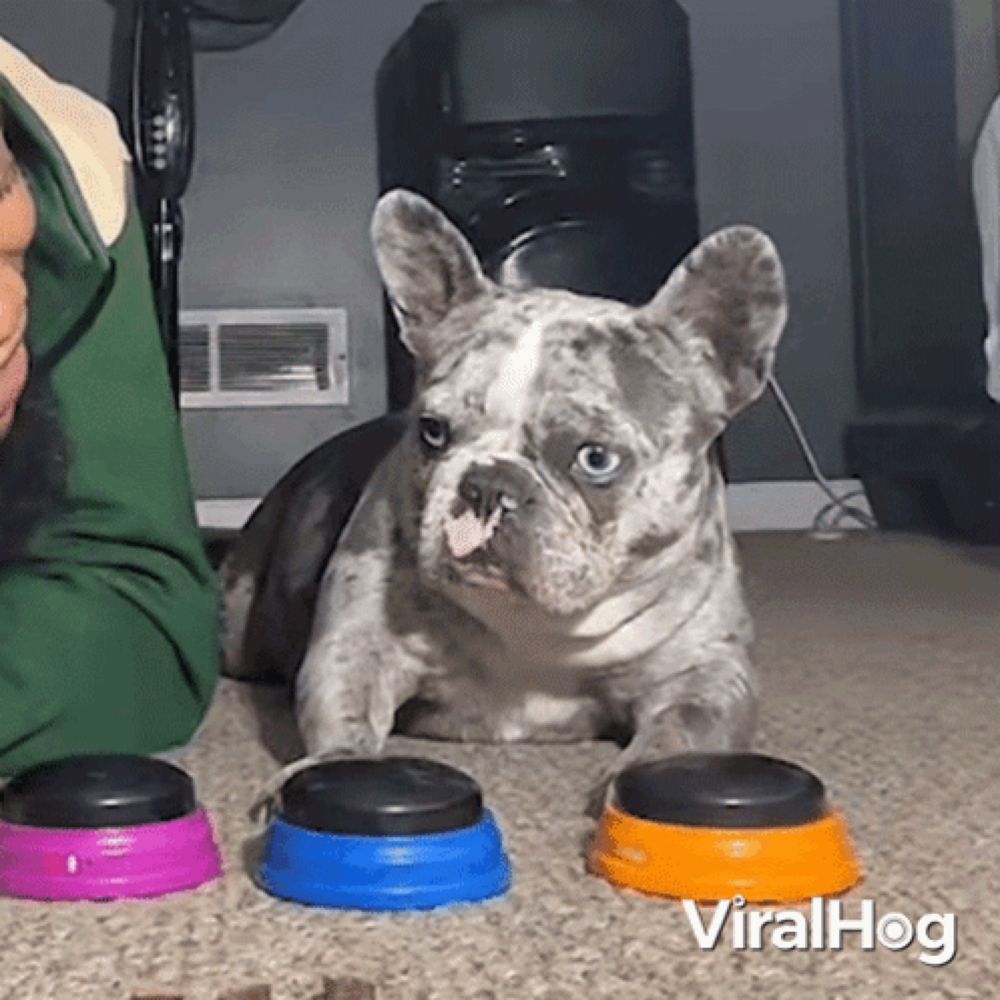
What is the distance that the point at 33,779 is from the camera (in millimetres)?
924

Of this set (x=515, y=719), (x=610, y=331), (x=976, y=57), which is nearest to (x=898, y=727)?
(x=515, y=719)

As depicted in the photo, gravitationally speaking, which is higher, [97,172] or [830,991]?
[97,172]

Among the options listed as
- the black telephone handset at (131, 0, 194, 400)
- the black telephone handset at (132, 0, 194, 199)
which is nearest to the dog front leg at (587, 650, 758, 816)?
the black telephone handset at (131, 0, 194, 400)

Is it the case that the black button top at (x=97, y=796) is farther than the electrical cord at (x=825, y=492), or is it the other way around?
the electrical cord at (x=825, y=492)

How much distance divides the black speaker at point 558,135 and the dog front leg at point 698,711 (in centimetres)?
183

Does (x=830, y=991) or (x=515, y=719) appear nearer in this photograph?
(x=830, y=991)

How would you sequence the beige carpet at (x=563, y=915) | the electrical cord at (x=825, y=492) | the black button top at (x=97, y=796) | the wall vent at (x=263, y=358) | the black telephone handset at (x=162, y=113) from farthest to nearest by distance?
1. the electrical cord at (x=825, y=492)
2. the wall vent at (x=263, y=358)
3. the black telephone handset at (x=162, y=113)
4. the black button top at (x=97, y=796)
5. the beige carpet at (x=563, y=915)

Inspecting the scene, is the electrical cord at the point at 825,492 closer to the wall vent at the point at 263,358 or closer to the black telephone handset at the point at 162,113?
the wall vent at the point at 263,358

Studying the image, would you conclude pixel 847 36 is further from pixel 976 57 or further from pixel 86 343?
pixel 86 343

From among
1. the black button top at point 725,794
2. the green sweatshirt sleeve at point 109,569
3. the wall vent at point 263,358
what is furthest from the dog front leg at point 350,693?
the wall vent at point 263,358

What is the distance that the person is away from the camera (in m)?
1.16

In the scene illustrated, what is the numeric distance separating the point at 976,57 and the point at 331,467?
1916 millimetres

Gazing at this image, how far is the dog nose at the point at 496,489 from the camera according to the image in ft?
3.55

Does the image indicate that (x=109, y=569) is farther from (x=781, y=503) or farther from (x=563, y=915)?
(x=781, y=503)
